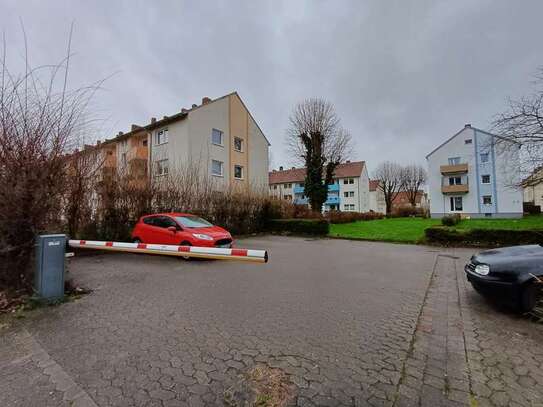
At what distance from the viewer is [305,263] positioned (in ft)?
29.3

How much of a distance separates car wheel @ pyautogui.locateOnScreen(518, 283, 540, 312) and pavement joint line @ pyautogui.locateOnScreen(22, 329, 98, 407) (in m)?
5.83

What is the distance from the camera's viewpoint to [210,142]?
2444 cm

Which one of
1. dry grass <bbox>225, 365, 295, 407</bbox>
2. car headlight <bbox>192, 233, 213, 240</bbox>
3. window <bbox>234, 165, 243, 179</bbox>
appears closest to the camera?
dry grass <bbox>225, 365, 295, 407</bbox>

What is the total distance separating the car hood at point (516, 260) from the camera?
4246mm

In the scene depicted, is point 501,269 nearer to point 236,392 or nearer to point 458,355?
point 458,355

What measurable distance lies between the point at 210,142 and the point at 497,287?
23183mm

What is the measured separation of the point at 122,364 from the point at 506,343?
473 centimetres

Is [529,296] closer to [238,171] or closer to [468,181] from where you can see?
[238,171]

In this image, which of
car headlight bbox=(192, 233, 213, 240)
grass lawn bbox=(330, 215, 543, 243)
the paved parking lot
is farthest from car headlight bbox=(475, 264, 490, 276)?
grass lawn bbox=(330, 215, 543, 243)

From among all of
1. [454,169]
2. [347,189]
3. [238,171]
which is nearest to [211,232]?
[238,171]

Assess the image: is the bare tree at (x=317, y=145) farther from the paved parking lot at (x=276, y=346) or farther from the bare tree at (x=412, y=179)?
the bare tree at (x=412, y=179)

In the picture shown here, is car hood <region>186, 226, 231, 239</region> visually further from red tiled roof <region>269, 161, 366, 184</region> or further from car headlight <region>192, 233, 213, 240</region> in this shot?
red tiled roof <region>269, 161, 366, 184</region>

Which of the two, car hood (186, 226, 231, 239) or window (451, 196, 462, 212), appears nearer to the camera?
car hood (186, 226, 231, 239)

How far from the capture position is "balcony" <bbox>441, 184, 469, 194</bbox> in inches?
1319
